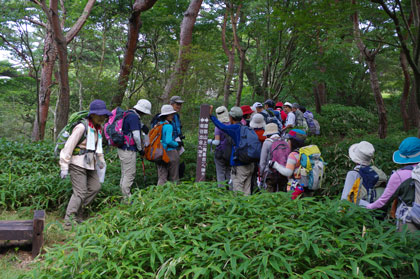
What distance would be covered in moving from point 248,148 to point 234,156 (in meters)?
0.28

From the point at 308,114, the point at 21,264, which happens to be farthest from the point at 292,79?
the point at 21,264

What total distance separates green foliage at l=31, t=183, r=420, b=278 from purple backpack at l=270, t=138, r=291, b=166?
1.26 meters

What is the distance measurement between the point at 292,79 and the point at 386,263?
925 centimetres

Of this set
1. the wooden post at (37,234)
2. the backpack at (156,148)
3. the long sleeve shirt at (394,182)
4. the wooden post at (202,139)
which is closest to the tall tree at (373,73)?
the wooden post at (202,139)

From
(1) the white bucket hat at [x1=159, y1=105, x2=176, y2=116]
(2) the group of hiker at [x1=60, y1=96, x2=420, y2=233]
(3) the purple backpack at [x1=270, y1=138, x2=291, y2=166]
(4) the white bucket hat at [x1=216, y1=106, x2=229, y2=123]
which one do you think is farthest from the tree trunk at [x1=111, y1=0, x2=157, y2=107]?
(3) the purple backpack at [x1=270, y1=138, x2=291, y2=166]

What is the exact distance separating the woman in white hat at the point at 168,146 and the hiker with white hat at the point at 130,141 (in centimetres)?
32

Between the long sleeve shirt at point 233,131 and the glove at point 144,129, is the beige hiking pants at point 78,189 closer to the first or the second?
the glove at point 144,129

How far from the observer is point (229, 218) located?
3711mm

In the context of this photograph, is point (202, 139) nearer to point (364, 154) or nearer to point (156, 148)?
point (156, 148)

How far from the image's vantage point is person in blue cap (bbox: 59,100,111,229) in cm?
530

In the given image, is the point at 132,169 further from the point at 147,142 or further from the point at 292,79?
the point at 292,79

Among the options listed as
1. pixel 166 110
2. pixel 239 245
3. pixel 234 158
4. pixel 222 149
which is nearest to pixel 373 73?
pixel 222 149

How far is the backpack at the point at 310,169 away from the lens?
4.90 metres

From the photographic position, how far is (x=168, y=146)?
20.3 feet
